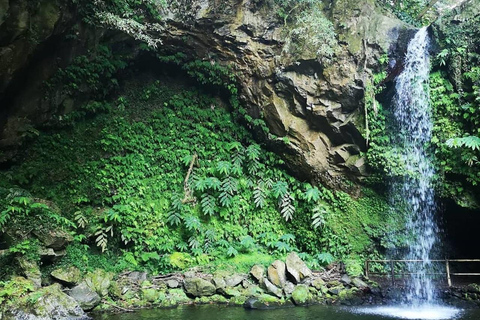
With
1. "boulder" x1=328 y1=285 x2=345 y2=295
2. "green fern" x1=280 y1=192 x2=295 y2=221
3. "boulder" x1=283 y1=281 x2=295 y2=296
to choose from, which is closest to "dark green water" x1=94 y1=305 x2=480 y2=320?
"boulder" x1=283 y1=281 x2=295 y2=296

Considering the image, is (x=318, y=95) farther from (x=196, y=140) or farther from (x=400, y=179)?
(x=196, y=140)

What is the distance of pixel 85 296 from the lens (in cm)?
786

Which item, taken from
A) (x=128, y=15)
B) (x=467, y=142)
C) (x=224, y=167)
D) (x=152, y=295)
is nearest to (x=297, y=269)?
(x=152, y=295)

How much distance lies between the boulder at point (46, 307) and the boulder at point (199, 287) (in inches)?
102

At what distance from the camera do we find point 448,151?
393 inches

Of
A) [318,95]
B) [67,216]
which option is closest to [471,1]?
[318,95]

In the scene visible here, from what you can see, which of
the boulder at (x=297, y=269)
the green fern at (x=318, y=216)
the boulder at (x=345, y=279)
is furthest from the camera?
the green fern at (x=318, y=216)

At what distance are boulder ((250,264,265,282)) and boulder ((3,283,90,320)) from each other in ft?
14.3

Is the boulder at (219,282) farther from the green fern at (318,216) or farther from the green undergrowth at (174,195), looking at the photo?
the green fern at (318,216)

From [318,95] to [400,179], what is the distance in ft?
12.4

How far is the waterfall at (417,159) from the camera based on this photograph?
34.9 feet

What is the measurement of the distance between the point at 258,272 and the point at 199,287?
1.74 m

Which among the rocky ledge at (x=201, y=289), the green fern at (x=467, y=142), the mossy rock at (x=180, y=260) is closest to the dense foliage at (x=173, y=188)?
the mossy rock at (x=180, y=260)

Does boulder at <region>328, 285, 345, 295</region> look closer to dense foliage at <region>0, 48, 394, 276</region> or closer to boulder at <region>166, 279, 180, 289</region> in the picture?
dense foliage at <region>0, 48, 394, 276</region>
